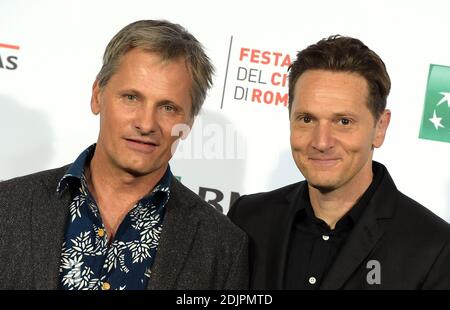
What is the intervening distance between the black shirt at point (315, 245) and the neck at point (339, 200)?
0.06 feet

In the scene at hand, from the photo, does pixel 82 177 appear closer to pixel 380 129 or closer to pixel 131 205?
pixel 131 205

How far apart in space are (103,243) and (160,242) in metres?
0.17

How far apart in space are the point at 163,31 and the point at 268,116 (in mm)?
1027

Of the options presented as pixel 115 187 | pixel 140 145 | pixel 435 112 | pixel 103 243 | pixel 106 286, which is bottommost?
pixel 106 286

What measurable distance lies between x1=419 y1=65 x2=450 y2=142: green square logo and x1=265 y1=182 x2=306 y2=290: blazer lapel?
2.62 feet

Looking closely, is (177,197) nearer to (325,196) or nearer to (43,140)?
(325,196)

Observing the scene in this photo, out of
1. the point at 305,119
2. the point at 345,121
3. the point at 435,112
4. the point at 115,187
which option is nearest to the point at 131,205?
the point at 115,187

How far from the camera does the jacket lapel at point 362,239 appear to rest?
7.04ft

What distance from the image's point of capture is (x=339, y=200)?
2.30m

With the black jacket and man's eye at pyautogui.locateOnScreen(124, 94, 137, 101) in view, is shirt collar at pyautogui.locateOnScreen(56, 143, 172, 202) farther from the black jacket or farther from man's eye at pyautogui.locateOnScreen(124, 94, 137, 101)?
the black jacket

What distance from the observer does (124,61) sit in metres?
2.22

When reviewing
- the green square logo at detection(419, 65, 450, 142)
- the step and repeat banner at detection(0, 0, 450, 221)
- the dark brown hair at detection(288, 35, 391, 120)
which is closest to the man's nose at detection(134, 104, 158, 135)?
the dark brown hair at detection(288, 35, 391, 120)

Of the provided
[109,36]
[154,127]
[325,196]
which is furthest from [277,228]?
[109,36]
